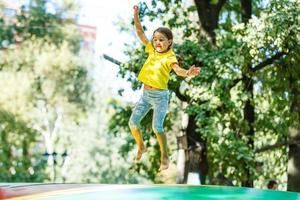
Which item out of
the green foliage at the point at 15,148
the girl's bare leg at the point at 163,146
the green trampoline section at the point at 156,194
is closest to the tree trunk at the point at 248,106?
the girl's bare leg at the point at 163,146

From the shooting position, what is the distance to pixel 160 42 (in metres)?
5.27

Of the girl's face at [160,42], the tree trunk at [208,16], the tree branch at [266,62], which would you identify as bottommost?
the girl's face at [160,42]

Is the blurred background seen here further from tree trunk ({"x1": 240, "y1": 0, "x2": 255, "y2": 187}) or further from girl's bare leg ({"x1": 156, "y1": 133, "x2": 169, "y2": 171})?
girl's bare leg ({"x1": 156, "y1": 133, "x2": 169, "y2": 171})

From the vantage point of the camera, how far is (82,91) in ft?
89.4

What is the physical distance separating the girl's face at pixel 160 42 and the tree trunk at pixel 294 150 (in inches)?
264

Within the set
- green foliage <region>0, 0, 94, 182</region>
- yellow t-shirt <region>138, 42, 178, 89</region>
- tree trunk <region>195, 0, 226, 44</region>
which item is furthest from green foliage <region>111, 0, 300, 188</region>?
green foliage <region>0, 0, 94, 182</region>

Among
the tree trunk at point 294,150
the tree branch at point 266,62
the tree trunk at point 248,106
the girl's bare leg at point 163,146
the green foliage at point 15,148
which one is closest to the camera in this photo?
the girl's bare leg at point 163,146

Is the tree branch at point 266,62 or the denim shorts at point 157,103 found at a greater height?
the tree branch at point 266,62

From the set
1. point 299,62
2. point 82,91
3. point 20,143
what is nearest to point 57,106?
point 82,91

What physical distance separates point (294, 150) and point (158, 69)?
7.74 meters

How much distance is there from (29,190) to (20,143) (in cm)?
1993

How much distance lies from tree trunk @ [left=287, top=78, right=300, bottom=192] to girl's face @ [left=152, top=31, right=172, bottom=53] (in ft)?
22.0

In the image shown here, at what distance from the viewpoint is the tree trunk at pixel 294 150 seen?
11.7m

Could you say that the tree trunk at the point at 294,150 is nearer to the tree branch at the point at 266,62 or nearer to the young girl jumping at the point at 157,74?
the tree branch at the point at 266,62
